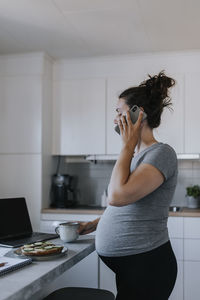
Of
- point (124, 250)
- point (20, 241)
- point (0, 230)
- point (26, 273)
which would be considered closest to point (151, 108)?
point (124, 250)

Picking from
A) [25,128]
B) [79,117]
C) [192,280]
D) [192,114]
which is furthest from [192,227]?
[25,128]

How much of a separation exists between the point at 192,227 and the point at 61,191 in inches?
48.3

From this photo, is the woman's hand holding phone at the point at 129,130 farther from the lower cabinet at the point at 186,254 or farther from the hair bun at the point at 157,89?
the lower cabinet at the point at 186,254

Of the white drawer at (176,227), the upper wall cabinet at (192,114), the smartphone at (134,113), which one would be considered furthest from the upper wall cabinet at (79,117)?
the smartphone at (134,113)

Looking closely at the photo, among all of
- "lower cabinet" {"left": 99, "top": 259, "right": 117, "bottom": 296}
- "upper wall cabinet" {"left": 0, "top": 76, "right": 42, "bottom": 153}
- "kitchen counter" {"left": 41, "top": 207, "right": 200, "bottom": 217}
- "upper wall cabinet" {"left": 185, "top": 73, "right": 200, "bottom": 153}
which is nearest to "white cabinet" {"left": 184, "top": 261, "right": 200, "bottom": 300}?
"kitchen counter" {"left": 41, "top": 207, "right": 200, "bottom": 217}

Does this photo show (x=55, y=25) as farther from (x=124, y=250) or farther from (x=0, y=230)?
(x=124, y=250)

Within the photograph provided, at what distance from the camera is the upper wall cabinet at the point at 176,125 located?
11.3ft

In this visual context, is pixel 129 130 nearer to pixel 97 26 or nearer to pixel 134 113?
pixel 134 113

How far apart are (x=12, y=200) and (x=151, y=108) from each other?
1.20 metres

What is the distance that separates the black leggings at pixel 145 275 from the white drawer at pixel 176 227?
5.75 ft

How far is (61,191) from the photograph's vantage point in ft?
11.9

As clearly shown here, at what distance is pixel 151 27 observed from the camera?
2.88 m

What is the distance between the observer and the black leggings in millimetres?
1426

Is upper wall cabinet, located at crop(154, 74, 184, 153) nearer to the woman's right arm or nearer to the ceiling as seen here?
the ceiling
